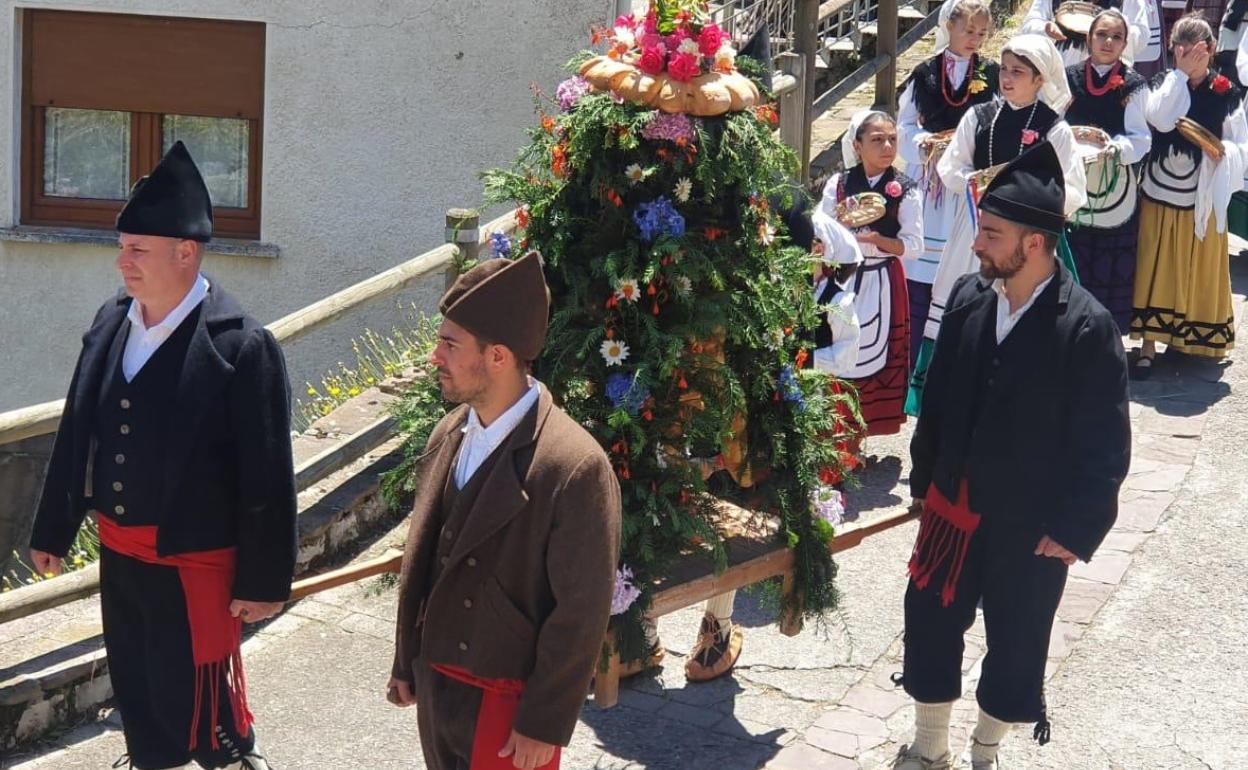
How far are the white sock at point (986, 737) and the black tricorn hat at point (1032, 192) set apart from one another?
4.87 ft

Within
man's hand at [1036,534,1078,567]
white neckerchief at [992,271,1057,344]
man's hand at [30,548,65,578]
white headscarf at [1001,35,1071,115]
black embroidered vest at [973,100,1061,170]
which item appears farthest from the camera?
black embroidered vest at [973,100,1061,170]

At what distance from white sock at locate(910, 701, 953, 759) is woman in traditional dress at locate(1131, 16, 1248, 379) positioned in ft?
15.2

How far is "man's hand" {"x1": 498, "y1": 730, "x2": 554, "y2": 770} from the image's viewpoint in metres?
3.52

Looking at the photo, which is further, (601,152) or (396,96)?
(396,96)

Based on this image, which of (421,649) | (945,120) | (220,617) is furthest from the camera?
(945,120)

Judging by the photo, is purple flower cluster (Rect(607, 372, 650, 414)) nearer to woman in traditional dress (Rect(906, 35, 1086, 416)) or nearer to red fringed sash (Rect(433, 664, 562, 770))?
red fringed sash (Rect(433, 664, 562, 770))

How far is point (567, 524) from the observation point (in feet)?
11.5

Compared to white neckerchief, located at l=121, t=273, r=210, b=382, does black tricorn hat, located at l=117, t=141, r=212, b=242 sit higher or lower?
higher

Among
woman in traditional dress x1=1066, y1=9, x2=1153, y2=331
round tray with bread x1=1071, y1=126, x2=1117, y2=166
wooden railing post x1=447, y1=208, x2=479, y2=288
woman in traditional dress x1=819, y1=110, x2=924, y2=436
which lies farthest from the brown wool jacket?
woman in traditional dress x1=1066, y1=9, x2=1153, y2=331

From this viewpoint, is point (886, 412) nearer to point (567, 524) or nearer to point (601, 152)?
point (601, 152)

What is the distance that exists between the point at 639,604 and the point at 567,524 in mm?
1192

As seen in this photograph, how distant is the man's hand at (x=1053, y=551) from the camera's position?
453 cm

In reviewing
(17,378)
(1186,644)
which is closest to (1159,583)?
(1186,644)

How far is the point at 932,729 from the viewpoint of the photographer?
16.1 ft
